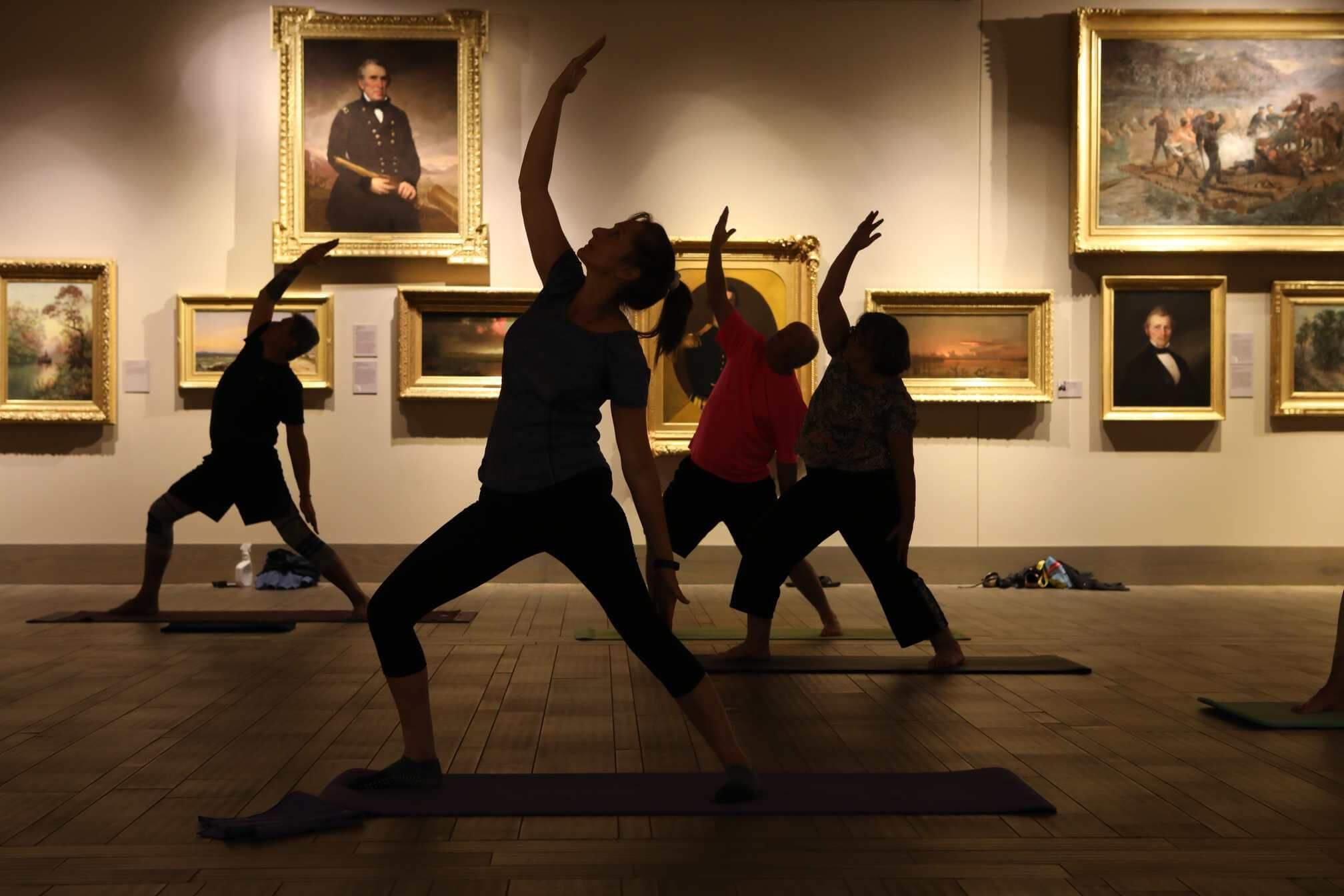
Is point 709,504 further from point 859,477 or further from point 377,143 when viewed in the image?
point 377,143

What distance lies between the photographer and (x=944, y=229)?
10.3m

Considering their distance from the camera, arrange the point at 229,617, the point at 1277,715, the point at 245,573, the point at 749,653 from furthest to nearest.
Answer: the point at 245,573 < the point at 229,617 < the point at 749,653 < the point at 1277,715

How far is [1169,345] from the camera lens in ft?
33.6

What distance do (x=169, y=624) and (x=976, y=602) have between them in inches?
205

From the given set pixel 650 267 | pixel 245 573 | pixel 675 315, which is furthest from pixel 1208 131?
pixel 650 267

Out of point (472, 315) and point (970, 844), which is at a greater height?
point (472, 315)

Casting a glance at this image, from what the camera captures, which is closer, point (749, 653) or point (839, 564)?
point (749, 653)

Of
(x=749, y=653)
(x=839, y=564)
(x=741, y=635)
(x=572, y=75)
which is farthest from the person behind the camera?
(x=839, y=564)

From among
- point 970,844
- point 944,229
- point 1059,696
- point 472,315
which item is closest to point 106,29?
point 472,315

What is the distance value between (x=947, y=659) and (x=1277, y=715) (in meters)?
1.56

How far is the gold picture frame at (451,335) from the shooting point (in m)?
10.0

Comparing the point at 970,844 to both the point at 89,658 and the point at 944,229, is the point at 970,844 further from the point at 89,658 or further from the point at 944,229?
the point at 944,229

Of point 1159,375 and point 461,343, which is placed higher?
point 461,343

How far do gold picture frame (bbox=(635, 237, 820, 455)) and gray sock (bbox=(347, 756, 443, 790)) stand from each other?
650 cm
